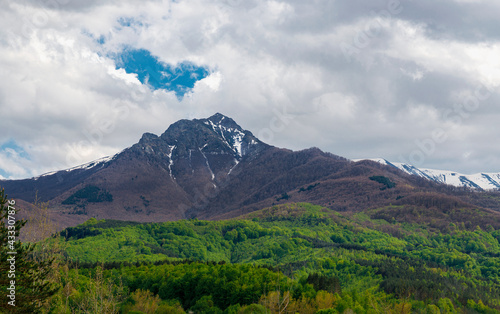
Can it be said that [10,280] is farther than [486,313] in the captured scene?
No

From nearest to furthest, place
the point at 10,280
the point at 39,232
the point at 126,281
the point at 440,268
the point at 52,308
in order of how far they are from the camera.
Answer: the point at 10,280 → the point at 39,232 → the point at 52,308 → the point at 126,281 → the point at 440,268

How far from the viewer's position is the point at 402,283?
125250 mm

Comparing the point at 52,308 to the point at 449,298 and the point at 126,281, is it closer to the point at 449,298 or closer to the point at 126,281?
the point at 126,281

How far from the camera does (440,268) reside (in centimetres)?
17288

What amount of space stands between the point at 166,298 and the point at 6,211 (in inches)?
3299

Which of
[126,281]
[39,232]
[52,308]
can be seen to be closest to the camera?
[39,232]

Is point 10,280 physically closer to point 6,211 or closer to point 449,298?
point 6,211

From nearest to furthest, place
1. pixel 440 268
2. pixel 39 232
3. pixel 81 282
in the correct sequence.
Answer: pixel 39 232 < pixel 81 282 < pixel 440 268

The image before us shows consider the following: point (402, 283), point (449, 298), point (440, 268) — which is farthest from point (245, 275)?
point (440, 268)

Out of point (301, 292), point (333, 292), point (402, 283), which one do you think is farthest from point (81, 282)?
point (402, 283)

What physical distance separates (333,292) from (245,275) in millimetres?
23261

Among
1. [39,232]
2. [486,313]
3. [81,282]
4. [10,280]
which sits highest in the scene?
[39,232]

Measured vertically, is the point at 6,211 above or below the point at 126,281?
above

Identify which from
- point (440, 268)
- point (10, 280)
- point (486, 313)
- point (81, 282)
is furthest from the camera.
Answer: point (440, 268)
